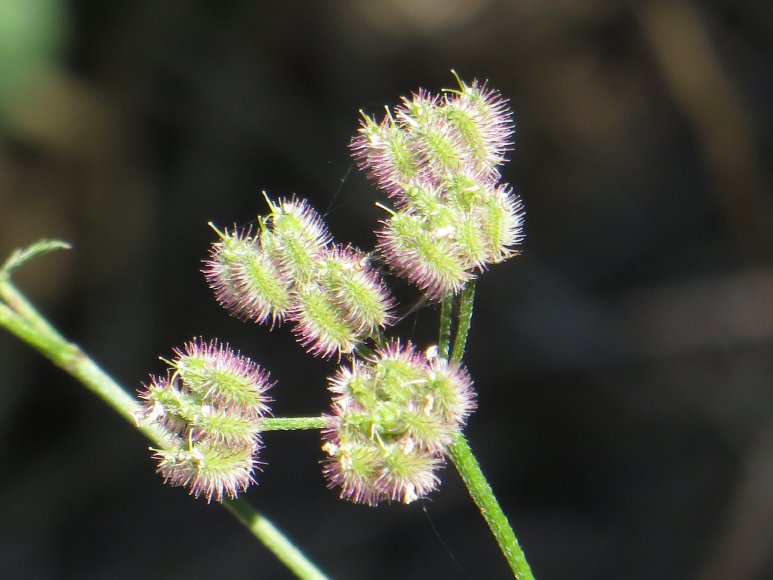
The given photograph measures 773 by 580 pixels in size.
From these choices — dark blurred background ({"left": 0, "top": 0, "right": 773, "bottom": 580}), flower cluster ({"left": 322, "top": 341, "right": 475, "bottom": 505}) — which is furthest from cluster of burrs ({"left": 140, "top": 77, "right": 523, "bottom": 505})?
dark blurred background ({"left": 0, "top": 0, "right": 773, "bottom": 580})

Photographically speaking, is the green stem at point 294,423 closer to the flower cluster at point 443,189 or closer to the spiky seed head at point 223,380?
the spiky seed head at point 223,380

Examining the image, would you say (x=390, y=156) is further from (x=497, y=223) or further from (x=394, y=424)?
(x=394, y=424)

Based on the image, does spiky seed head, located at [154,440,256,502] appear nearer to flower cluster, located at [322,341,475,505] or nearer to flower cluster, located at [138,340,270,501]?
flower cluster, located at [138,340,270,501]

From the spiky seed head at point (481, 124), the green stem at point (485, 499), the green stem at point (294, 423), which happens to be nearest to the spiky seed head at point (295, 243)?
the green stem at point (294, 423)

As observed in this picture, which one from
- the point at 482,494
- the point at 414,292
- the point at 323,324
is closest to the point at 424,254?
the point at 323,324

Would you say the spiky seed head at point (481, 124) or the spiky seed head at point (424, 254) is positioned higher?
the spiky seed head at point (481, 124)
